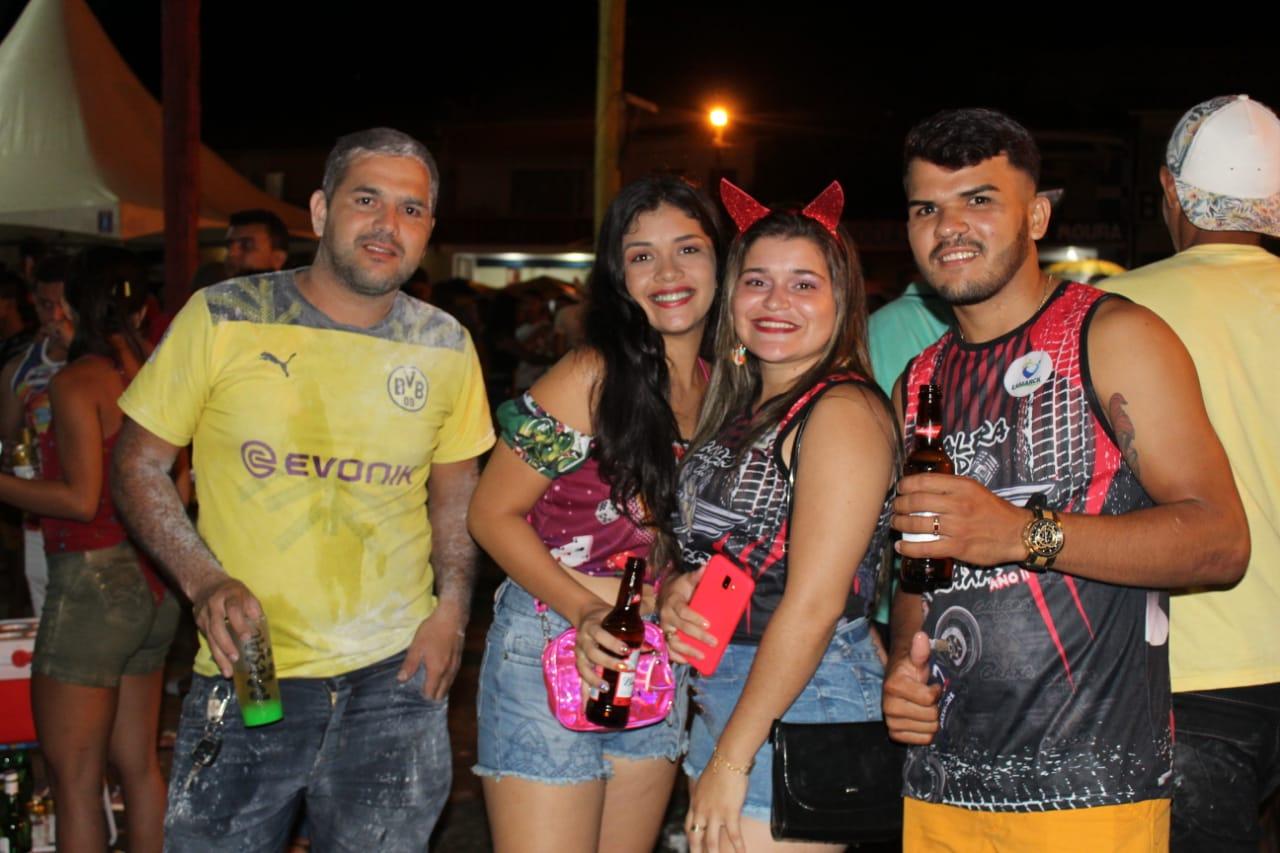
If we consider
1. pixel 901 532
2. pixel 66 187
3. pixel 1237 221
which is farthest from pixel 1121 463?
pixel 66 187

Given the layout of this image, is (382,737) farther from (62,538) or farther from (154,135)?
(154,135)

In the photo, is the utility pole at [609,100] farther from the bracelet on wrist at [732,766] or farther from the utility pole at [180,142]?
the bracelet on wrist at [732,766]

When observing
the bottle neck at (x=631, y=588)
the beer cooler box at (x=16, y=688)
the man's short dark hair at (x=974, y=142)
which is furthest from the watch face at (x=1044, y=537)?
the beer cooler box at (x=16, y=688)

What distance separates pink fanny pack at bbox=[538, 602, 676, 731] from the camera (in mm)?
3539

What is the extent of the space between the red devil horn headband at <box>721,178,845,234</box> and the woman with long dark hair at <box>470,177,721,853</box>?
31cm

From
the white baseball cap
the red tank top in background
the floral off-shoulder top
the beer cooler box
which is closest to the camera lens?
the white baseball cap

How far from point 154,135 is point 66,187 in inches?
74.4

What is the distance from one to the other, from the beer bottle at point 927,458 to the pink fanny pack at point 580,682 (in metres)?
0.85

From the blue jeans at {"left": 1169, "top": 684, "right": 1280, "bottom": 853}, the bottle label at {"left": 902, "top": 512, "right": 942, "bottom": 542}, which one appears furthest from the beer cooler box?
the blue jeans at {"left": 1169, "top": 684, "right": 1280, "bottom": 853}

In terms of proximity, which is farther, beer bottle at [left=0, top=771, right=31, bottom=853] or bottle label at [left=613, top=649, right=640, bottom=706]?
beer bottle at [left=0, top=771, right=31, bottom=853]

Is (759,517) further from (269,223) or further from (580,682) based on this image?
(269,223)

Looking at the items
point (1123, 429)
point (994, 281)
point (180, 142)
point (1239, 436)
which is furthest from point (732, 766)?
point (180, 142)

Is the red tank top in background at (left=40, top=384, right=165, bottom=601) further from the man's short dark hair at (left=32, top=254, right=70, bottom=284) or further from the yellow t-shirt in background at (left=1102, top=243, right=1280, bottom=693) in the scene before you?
the yellow t-shirt in background at (left=1102, top=243, right=1280, bottom=693)

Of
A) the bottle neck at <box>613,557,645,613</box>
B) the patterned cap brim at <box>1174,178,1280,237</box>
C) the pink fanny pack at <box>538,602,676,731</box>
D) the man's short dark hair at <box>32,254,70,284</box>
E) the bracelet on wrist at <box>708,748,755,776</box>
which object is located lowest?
the bracelet on wrist at <box>708,748,755,776</box>
